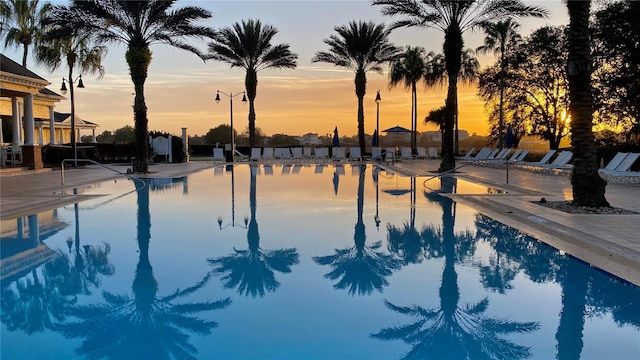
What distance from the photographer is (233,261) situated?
6211 mm

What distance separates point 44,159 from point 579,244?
78.0 feet

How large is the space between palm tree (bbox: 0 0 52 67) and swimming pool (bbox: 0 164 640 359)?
23.9 metres

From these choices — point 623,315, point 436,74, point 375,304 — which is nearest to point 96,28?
point 375,304

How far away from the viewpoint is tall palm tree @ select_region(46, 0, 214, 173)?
1686 cm

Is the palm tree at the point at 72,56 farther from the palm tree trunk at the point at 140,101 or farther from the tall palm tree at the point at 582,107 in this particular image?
the tall palm tree at the point at 582,107

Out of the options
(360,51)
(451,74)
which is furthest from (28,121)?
(360,51)

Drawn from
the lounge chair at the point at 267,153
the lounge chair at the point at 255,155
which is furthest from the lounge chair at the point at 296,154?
the lounge chair at the point at 255,155

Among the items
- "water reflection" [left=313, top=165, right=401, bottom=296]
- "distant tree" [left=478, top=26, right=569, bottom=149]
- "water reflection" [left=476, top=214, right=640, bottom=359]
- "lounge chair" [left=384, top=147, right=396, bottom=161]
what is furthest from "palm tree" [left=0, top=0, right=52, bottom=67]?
"water reflection" [left=476, top=214, right=640, bottom=359]

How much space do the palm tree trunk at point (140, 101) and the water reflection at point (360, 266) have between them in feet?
45.6

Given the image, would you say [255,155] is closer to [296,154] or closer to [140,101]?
[296,154]

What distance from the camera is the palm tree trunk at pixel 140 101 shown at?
18.2 metres

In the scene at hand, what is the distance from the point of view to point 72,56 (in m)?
24.4

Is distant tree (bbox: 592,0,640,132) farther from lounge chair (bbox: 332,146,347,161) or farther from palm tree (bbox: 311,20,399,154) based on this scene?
lounge chair (bbox: 332,146,347,161)

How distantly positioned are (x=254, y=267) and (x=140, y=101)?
14968mm
